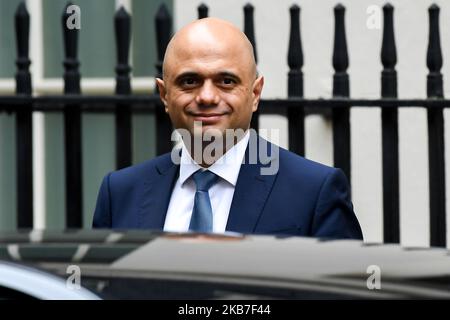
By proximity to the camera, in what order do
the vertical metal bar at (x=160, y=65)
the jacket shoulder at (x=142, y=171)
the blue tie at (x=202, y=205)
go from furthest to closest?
the vertical metal bar at (x=160, y=65), the jacket shoulder at (x=142, y=171), the blue tie at (x=202, y=205)

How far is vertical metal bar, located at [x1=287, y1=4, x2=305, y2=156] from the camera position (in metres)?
7.20

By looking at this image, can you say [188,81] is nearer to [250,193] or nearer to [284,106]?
[250,193]

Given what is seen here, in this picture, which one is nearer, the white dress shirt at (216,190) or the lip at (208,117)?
the lip at (208,117)

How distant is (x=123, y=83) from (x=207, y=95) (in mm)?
3092

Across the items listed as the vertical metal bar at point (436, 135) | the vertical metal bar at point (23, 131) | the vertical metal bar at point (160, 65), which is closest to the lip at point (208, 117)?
the vertical metal bar at point (160, 65)

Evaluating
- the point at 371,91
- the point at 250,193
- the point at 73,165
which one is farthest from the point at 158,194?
the point at 371,91

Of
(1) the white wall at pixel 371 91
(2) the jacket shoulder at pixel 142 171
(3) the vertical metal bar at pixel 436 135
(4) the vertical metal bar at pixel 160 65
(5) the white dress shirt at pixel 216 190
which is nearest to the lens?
(5) the white dress shirt at pixel 216 190

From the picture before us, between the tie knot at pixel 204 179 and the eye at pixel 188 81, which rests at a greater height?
the eye at pixel 188 81

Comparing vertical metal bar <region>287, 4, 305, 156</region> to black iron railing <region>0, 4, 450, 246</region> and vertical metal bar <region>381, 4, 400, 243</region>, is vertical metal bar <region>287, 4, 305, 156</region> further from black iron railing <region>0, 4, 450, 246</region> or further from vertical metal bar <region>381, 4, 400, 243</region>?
vertical metal bar <region>381, 4, 400, 243</region>

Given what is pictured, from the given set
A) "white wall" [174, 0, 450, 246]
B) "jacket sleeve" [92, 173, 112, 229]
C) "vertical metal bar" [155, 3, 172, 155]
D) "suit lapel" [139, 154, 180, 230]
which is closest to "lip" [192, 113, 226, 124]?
"suit lapel" [139, 154, 180, 230]

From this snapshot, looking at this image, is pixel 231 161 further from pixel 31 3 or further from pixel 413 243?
pixel 31 3

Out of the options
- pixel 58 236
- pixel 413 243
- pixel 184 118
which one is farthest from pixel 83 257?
pixel 413 243

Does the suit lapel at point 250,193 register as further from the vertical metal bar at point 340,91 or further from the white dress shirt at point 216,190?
the vertical metal bar at point 340,91

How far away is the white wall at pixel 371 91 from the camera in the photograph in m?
8.41
